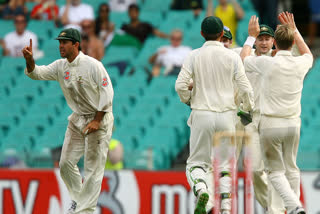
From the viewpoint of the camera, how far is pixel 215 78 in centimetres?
918

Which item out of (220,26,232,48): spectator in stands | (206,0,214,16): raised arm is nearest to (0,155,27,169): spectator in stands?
(220,26,232,48): spectator in stands

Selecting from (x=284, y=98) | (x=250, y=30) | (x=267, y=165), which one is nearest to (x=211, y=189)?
(x=267, y=165)

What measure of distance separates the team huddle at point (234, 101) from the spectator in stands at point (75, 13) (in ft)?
26.5

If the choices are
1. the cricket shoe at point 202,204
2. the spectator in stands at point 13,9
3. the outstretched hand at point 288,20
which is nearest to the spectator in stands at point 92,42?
the spectator in stands at point 13,9

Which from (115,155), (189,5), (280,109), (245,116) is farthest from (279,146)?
(189,5)

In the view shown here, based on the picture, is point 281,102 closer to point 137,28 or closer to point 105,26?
point 137,28

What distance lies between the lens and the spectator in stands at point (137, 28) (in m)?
16.5

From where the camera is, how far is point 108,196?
42.3ft

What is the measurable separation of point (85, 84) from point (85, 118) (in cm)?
44

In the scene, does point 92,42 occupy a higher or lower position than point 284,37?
lower

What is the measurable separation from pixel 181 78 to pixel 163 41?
727 cm

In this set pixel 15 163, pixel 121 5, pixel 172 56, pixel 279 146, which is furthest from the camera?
pixel 121 5

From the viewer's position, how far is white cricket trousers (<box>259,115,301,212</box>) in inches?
366

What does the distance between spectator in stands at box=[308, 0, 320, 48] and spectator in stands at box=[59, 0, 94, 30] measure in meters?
4.74
